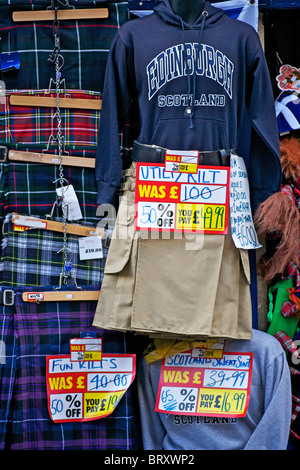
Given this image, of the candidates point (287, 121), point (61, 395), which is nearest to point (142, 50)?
point (287, 121)

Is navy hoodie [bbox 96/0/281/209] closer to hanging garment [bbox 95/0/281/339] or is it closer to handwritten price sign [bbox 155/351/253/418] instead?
hanging garment [bbox 95/0/281/339]

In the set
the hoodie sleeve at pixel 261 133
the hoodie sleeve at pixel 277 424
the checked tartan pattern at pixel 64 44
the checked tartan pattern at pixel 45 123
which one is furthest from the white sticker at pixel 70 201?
the hoodie sleeve at pixel 277 424

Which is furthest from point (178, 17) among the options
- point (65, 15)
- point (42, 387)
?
point (42, 387)

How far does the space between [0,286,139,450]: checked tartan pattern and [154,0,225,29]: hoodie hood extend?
1.40 meters

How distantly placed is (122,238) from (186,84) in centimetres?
77

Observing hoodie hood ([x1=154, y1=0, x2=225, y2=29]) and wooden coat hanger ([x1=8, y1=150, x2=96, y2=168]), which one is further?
wooden coat hanger ([x1=8, y1=150, x2=96, y2=168])

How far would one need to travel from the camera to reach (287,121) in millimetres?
3145

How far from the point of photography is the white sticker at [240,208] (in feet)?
9.12

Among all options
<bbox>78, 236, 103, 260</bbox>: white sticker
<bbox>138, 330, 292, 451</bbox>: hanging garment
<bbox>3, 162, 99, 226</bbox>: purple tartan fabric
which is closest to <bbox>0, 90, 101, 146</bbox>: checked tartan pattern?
<bbox>3, 162, 99, 226</bbox>: purple tartan fabric

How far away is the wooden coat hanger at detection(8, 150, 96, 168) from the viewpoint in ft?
9.71

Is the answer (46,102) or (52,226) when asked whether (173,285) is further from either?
(46,102)

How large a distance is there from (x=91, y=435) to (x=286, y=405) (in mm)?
957

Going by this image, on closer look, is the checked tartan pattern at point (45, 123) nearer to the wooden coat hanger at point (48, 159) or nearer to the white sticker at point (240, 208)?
the wooden coat hanger at point (48, 159)

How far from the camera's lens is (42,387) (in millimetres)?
2914
